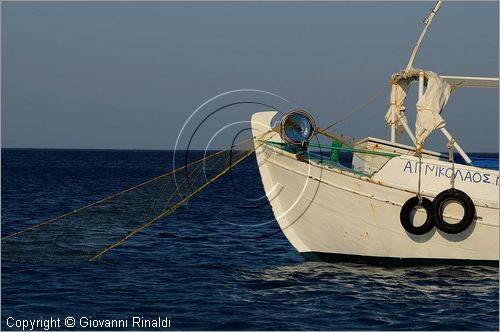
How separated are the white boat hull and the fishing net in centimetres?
114

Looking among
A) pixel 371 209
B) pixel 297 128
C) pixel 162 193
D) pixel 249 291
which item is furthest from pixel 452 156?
pixel 162 193

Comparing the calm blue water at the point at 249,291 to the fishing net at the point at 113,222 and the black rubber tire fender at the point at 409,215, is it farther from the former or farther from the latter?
the black rubber tire fender at the point at 409,215

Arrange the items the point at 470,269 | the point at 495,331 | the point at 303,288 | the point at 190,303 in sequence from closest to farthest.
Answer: the point at 495,331 < the point at 190,303 < the point at 303,288 < the point at 470,269

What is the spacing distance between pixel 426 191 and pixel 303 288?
131 inches

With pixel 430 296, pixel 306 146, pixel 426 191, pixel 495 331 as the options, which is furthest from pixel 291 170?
pixel 495 331

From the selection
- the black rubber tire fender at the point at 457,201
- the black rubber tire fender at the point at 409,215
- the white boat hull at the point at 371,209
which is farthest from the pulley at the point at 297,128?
the black rubber tire fender at the point at 457,201

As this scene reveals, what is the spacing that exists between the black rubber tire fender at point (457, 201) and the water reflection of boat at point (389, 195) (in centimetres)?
2

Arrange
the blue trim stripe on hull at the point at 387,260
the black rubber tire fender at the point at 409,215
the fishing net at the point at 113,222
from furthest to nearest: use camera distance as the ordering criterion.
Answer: the fishing net at the point at 113,222 → the blue trim stripe on hull at the point at 387,260 → the black rubber tire fender at the point at 409,215

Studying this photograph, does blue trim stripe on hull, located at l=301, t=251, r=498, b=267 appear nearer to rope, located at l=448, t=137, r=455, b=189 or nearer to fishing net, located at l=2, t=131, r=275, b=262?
rope, located at l=448, t=137, r=455, b=189

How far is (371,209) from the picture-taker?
18203mm

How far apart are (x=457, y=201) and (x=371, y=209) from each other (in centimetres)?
178

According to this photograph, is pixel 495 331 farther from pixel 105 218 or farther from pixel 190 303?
pixel 105 218

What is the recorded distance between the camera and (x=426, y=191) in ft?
58.7

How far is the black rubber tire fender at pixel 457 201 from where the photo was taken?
17641 millimetres
